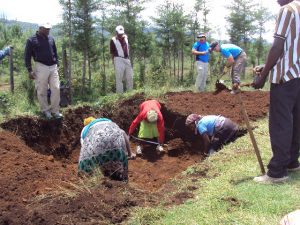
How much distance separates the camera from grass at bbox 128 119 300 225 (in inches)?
146

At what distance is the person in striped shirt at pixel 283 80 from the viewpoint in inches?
159

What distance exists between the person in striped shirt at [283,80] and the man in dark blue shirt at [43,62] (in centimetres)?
514

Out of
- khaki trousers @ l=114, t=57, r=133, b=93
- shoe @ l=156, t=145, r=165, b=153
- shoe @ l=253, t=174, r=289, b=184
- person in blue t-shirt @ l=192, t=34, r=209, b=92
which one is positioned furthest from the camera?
person in blue t-shirt @ l=192, t=34, r=209, b=92

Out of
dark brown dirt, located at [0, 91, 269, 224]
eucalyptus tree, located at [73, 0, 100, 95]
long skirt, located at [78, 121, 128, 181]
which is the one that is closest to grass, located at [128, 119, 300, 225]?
dark brown dirt, located at [0, 91, 269, 224]

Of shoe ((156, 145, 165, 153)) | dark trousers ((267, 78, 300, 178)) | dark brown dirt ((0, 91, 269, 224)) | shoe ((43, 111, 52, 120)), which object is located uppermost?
dark trousers ((267, 78, 300, 178))

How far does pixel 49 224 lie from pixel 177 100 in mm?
6830

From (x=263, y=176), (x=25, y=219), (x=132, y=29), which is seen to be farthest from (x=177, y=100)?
(x=132, y=29)

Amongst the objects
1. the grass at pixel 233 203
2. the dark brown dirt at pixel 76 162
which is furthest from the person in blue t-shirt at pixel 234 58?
the grass at pixel 233 203

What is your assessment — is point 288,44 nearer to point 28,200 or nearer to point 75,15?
point 28,200

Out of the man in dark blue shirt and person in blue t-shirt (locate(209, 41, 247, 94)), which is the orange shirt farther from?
person in blue t-shirt (locate(209, 41, 247, 94))

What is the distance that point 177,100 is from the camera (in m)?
10.3

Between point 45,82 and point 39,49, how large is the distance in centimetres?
71

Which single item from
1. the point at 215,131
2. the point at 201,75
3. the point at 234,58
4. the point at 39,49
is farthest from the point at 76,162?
the point at 234,58

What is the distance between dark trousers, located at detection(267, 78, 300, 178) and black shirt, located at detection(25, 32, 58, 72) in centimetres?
533
